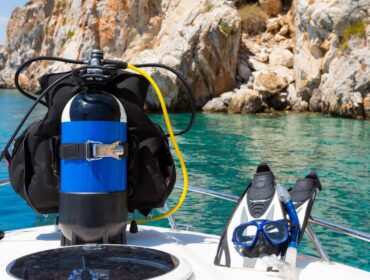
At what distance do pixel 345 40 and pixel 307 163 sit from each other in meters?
13.7

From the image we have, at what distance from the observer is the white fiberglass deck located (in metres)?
2.22

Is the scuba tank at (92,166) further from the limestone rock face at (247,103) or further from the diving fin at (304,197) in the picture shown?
the limestone rock face at (247,103)

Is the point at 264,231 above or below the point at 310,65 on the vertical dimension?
below

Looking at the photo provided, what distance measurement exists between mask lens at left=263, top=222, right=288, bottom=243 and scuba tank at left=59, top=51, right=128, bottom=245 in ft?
2.15

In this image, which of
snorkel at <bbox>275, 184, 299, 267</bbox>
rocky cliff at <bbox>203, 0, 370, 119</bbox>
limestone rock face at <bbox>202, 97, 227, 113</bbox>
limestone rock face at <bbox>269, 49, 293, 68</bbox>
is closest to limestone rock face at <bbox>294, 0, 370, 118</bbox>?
rocky cliff at <bbox>203, 0, 370, 119</bbox>

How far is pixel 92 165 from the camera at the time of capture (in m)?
2.37

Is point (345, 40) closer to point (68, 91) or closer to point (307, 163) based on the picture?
point (307, 163)

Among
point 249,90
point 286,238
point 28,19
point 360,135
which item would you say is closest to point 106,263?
point 286,238

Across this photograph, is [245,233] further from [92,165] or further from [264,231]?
[92,165]

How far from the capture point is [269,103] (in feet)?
87.4

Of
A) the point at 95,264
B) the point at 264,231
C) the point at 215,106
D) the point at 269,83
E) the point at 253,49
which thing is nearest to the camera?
the point at 95,264

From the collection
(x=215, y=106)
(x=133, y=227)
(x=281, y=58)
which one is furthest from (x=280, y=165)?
(x=281, y=58)

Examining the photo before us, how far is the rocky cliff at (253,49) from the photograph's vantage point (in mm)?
23234

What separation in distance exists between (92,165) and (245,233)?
727 millimetres
